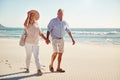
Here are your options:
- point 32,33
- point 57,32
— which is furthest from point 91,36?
point 32,33

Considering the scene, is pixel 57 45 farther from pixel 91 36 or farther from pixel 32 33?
pixel 91 36

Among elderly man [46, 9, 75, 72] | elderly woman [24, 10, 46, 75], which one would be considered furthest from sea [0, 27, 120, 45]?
elderly woman [24, 10, 46, 75]

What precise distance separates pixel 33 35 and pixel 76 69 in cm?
138

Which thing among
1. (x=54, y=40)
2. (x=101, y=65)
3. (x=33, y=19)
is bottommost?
(x=101, y=65)

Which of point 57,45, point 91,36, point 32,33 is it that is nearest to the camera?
point 32,33

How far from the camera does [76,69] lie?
6250 mm

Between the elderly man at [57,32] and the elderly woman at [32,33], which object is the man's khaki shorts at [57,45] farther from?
the elderly woman at [32,33]

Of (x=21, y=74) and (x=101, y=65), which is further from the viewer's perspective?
(x=101, y=65)

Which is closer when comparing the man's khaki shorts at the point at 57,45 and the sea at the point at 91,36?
the man's khaki shorts at the point at 57,45

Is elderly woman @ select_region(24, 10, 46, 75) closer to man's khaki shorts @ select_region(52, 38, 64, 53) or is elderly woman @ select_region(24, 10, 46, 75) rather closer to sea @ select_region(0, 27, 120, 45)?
man's khaki shorts @ select_region(52, 38, 64, 53)

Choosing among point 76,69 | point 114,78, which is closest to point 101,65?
point 76,69

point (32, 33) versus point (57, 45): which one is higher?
point (32, 33)

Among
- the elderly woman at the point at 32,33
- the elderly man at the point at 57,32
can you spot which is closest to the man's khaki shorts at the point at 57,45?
the elderly man at the point at 57,32

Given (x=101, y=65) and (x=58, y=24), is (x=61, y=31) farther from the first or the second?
(x=101, y=65)
